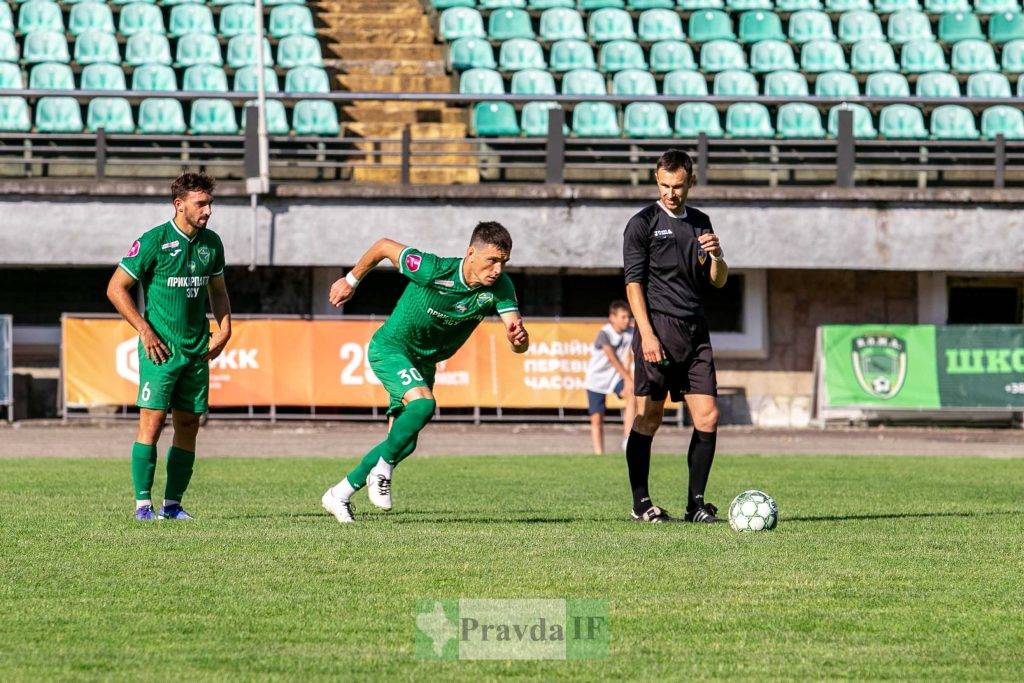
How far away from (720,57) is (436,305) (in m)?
19.8

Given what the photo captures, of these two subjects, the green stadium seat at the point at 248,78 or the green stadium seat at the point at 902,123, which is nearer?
the green stadium seat at the point at 902,123

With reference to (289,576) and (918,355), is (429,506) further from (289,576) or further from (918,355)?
(918,355)

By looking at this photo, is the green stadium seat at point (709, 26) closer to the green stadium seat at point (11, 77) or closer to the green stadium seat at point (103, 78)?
the green stadium seat at point (103, 78)

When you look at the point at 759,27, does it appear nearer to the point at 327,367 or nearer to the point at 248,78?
the point at 248,78

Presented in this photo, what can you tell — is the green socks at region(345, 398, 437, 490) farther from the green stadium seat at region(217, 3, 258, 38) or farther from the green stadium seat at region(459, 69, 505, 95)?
the green stadium seat at region(217, 3, 258, 38)

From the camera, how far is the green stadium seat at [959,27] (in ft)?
95.8

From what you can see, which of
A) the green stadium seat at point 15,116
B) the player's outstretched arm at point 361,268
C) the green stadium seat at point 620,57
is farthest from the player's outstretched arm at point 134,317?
the green stadium seat at point 620,57

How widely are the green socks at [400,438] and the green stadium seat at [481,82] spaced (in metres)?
18.3

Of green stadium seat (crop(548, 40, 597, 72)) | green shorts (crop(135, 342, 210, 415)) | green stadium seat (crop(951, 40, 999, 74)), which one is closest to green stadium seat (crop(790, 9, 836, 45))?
green stadium seat (crop(951, 40, 999, 74))

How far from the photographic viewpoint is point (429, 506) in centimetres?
1143

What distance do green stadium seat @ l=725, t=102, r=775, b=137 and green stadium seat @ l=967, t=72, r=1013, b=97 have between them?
4022 millimetres

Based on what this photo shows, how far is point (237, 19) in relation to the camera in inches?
1142

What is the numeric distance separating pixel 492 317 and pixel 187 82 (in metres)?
6.62

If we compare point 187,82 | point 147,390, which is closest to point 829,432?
point 187,82
